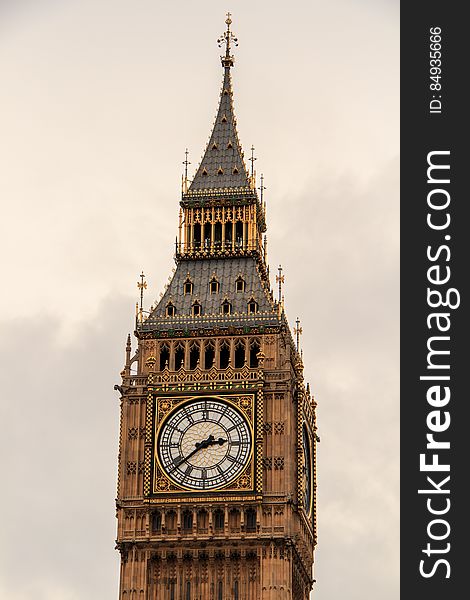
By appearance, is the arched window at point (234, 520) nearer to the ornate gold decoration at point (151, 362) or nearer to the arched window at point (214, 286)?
the ornate gold decoration at point (151, 362)

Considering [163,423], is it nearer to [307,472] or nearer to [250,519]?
[250,519]

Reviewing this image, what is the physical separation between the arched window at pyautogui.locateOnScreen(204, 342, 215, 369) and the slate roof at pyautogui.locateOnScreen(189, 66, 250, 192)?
28.9ft

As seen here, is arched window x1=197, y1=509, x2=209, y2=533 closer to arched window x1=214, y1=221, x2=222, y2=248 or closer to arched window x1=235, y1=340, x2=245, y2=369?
arched window x1=235, y1=340, x2=245, y2=369

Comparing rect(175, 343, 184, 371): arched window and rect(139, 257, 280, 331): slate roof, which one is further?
rect(139, 257, 280, 331): slate roof

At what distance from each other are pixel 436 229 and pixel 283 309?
23416 millimetres

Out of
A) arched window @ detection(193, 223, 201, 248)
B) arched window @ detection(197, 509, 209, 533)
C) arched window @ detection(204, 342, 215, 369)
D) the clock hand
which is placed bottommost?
arched window @ detection(197, 509, 209, 533)

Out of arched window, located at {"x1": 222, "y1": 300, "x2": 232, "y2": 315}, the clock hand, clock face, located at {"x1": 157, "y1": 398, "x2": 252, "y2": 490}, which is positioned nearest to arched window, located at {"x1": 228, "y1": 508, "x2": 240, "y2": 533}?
clock face, located at {"x1": 157, "y1": 398, "x2": 252, "y2": 490}

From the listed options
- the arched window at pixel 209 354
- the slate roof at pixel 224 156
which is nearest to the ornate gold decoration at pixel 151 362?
the arched window at pixel 209 354

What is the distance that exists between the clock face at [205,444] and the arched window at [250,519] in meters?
1.60

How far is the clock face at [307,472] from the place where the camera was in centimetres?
9650

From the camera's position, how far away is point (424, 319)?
241 feet

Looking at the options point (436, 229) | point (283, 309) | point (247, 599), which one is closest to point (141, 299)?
point (283, 309)

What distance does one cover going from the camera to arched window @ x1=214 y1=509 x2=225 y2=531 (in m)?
93.1

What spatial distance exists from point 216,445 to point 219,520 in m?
3.25
